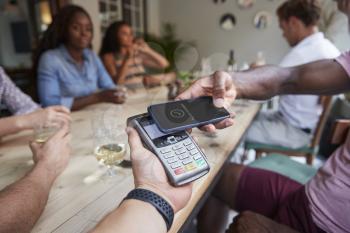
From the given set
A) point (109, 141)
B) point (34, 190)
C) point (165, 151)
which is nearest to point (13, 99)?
point (109, 141)

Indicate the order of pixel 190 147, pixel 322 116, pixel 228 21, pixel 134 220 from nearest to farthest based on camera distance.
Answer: pixel 134 220
pixel 190 147
pixel 322 116
pixel 228 21

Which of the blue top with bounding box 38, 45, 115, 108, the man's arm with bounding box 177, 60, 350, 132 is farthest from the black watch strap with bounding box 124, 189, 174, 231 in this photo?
the blue top with bounding box 38, 45, 115, 108

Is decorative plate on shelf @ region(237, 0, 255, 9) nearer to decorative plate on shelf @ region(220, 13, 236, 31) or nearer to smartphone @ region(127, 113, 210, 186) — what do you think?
decorative plate on shelf @ region(220, 13, 236, 31)

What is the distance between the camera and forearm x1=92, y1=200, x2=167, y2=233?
420 millimetres

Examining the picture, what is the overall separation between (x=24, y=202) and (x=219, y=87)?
1.75 feet

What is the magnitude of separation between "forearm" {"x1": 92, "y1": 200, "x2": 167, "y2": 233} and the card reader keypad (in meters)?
0.08

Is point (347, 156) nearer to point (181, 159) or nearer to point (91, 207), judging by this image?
point (181, 159)

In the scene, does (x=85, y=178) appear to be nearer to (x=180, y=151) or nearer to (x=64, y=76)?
(x=180, y=151)

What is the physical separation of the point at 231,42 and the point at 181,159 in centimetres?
497

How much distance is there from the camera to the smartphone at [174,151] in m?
0.49

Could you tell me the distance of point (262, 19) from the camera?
191 inches

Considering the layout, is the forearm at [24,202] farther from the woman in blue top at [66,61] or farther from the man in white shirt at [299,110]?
the man in white shirt at [299,110]

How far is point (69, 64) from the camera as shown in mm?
1969

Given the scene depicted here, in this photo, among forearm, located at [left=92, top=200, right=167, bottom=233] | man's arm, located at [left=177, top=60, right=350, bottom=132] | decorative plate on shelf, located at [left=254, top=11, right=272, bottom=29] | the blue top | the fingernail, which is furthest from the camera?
decorative plate on shelf, located at [left=254, top=11, right=272, bottom=29]
